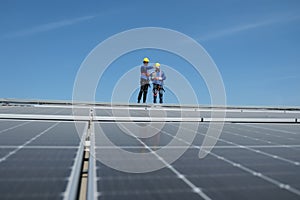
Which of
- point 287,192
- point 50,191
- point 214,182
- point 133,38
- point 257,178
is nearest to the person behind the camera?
point 50,191

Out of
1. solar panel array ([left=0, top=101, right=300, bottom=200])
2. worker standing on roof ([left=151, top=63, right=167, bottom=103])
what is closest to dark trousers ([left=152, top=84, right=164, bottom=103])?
worker standing on roof ([left=151, top=63, right=167, bottom=103])

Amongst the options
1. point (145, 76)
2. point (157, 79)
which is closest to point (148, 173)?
point (145, 76)

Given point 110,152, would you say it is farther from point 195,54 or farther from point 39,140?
point 195,54

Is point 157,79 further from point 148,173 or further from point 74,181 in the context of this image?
point 74,181

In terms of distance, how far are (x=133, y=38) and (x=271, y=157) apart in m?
3.07

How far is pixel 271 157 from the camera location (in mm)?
4074

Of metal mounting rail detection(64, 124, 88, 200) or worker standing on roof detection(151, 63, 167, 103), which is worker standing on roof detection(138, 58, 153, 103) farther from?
metal mounting rail detection(64, 124, 88, 200)

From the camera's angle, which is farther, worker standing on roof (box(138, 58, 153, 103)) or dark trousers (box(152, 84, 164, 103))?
dark trousers (box(152, 84, 164, 103))

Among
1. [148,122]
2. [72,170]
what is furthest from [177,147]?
[148,122]

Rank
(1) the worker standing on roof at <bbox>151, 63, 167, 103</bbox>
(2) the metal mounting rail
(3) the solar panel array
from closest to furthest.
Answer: (2) the metal mounting rail < (3) the solar panel array < (1) the worker standing on roof at <bbox>151, 63, 167, 103</bbox>

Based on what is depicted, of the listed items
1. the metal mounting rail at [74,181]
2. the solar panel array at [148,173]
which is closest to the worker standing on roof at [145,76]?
the solar panel array at [148,173]

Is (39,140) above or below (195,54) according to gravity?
below

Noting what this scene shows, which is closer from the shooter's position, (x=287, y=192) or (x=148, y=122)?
(x=287, y=192)

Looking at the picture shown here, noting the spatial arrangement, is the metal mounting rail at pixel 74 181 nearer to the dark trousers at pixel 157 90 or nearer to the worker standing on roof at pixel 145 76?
the worker standing on roof at pixel 145 76
